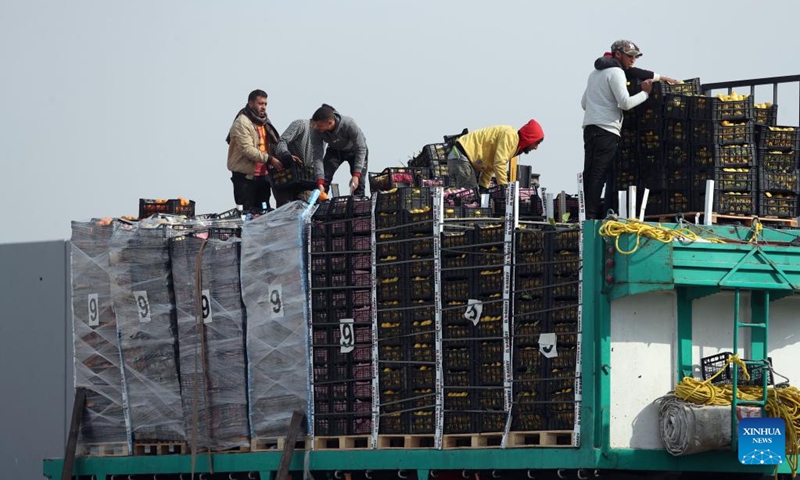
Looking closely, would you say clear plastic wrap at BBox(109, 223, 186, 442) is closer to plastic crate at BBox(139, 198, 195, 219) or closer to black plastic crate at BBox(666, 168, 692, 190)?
plastic crate at BBox(139, 198, 195, 219)

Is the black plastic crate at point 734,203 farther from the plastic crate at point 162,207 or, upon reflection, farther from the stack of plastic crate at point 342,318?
the plastic crate at point 162,207

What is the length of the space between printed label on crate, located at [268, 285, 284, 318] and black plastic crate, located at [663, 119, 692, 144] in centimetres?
348

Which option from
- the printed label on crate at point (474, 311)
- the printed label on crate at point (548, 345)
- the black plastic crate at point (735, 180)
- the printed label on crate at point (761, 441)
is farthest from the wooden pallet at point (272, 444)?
the black plastic crate at point (735, 180)

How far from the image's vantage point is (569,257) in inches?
425

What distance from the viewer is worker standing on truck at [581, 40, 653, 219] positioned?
1249 centimetres

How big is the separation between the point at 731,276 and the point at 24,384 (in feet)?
34.1

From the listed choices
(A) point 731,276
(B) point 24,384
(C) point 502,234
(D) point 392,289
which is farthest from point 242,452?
(B) point 24,384

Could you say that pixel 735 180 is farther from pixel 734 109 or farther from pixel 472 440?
pixel 472 440

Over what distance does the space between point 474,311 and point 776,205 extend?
2.66m

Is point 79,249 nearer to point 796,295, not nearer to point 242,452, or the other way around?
point 242,452

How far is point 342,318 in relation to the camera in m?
12.1

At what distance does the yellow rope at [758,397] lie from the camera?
34.3 feet

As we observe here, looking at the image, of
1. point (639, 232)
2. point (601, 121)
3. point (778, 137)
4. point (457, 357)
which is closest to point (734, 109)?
point (778, 137)

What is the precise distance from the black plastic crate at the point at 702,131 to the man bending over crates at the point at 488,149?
8.25 ft
